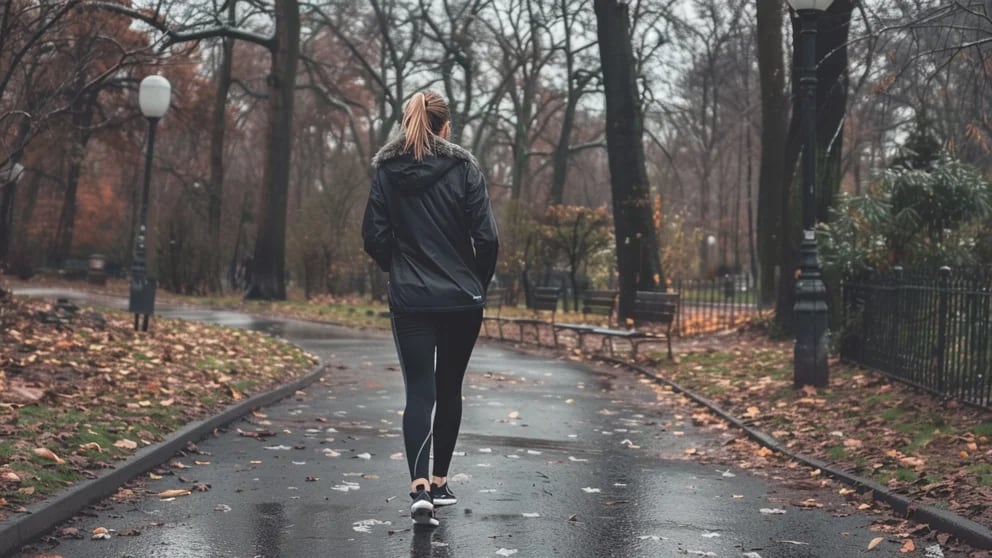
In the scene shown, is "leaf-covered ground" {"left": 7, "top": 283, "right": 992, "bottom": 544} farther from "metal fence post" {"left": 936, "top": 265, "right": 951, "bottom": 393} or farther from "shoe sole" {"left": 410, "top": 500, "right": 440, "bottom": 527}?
"shoe sole" {"left": 410, "top": 500, "right": 440, "bottom": 527}

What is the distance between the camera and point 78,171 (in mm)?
41719

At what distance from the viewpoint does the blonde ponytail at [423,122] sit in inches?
227

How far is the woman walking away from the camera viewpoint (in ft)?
18.7

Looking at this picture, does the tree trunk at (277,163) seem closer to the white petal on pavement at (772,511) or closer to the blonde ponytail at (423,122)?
the white petal on pavement at (772,511)

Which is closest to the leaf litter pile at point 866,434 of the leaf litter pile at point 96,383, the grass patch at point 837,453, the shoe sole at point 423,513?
the grass patch at point 837,453

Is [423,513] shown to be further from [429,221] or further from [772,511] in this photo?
[772,511]

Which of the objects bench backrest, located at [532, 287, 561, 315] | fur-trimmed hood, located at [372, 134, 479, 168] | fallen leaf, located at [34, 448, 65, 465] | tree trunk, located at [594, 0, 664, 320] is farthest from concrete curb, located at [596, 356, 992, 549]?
tree trunk, located at [594, 0, 664, 320]

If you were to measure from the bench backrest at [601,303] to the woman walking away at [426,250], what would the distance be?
45.7ft

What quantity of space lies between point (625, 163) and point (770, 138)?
2.78 metres

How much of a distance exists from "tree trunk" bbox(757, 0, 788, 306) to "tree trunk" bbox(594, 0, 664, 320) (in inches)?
89.6

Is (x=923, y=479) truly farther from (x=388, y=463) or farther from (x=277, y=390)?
(x=277, y=390)

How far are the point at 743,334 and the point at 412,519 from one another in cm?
1440

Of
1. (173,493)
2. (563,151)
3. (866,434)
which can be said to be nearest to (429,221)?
(173,493)

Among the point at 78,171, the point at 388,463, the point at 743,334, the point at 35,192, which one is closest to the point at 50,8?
the point at 388,463
